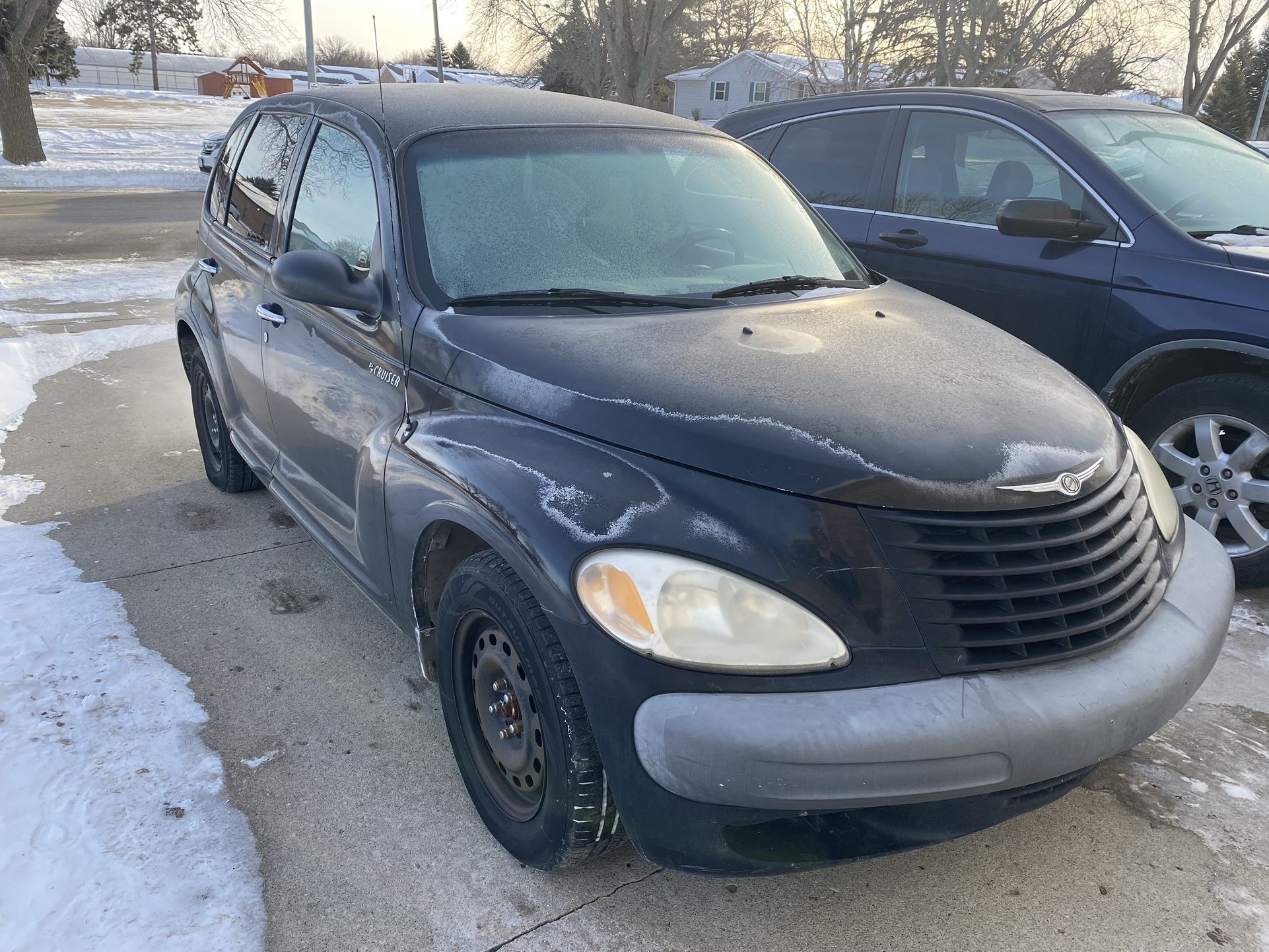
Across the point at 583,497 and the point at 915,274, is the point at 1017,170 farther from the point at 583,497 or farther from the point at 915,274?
the point at 583,497

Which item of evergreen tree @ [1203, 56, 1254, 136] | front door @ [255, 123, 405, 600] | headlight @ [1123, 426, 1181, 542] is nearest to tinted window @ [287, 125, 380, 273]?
front door @ [255, 123, 405, 600]

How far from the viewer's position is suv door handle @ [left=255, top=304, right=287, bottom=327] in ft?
11.4

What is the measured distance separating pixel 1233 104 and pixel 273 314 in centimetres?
5206

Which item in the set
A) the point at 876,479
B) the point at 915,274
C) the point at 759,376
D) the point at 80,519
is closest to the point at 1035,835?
the point at 876,479

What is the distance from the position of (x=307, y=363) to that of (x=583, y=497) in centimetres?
162

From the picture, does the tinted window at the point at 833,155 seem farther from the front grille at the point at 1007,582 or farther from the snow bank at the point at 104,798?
the snow bank at the point at 104,798

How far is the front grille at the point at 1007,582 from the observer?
1.98 metres

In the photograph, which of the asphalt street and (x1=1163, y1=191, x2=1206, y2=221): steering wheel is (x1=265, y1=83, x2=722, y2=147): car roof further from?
(x1=1163, y1=191, x2=1206, y2=221): steering wheel

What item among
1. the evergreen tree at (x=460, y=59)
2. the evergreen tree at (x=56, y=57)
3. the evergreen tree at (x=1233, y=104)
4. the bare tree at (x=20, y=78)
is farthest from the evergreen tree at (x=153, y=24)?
the evergreen tree at (x=1233, y=104)

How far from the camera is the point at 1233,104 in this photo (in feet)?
144

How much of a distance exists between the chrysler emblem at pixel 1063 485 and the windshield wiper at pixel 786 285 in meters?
1.15

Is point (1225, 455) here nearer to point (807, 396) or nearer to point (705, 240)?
point (705, 240)

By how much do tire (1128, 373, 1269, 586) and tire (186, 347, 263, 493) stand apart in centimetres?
414

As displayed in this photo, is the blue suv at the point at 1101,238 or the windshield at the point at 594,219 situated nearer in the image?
the windshield at the point at 594,219
